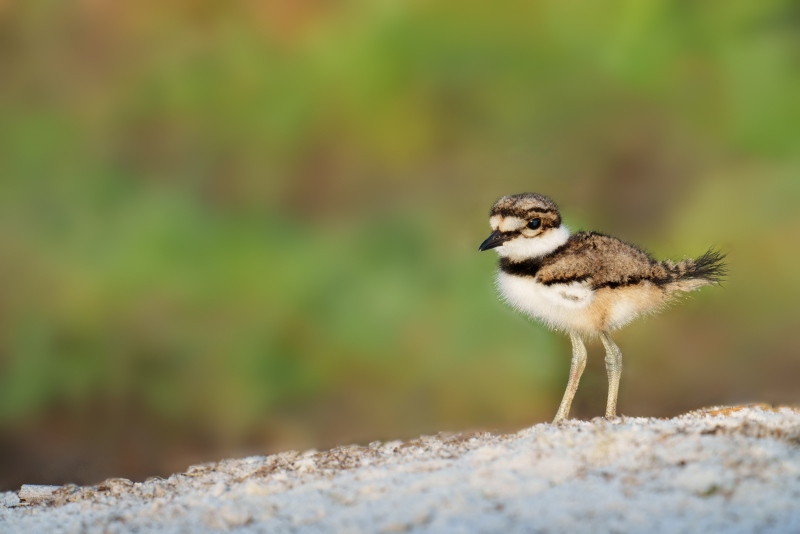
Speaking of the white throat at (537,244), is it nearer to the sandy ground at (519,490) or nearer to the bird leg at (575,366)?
the bird leg at (575,366)

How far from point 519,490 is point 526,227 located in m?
1.36

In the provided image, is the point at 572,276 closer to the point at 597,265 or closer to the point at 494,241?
the point at 597,265

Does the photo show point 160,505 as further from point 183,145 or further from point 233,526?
point 183,145

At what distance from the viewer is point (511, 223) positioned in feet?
10.1

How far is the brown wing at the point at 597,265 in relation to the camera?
301 centimetres

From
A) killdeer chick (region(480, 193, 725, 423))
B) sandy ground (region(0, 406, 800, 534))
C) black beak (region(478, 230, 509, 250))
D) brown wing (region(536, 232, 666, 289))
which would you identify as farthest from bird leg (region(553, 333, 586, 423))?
sandy ground (region(0, 406, 800, 534))

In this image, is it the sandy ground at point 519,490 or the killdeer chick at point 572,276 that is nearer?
the sandy ground at point 519,490

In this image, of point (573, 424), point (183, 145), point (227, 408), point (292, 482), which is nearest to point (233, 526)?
point (292, 482)

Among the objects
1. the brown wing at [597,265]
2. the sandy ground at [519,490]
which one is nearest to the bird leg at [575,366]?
the brown wing at [597,265]

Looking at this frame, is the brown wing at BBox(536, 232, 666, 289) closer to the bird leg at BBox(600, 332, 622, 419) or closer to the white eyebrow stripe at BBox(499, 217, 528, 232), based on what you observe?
the white eyebrow stripe at BBox(499, 217, 528, 232)

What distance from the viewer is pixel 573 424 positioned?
2438 mm

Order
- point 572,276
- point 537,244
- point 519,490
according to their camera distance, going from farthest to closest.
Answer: point 537,244 < point 572,276 < point 519,490

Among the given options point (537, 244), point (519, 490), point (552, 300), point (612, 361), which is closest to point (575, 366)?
point (612, 361)

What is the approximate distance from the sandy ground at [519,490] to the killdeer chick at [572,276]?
628 mm
